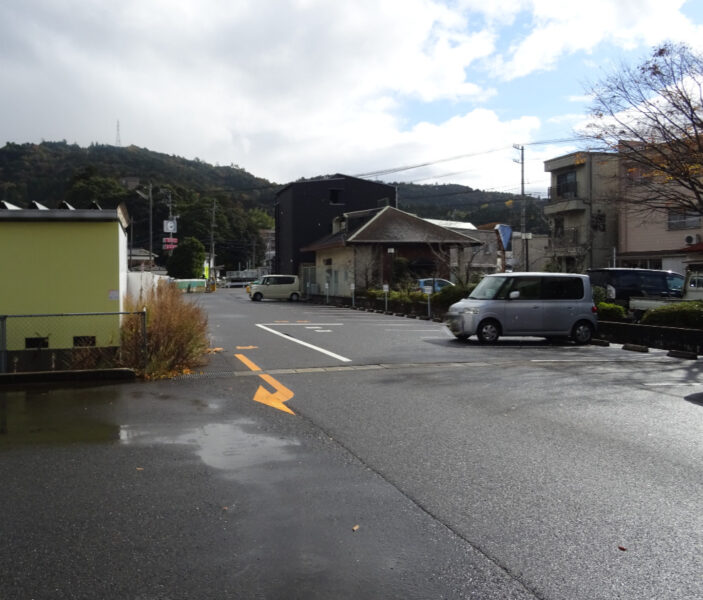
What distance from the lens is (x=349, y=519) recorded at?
159 inches

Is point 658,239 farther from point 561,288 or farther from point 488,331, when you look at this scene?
point 488,331

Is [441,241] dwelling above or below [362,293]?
above

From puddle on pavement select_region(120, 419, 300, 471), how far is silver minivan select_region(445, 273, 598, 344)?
9345mm

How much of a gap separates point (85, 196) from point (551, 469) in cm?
5151

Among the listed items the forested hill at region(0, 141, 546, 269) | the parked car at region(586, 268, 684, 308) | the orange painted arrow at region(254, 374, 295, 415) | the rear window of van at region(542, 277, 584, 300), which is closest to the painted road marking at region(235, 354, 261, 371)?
the orange painted arrow at region(254, 374, 295, 415)

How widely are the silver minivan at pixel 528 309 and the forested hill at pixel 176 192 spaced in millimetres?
24298

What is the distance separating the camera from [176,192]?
7125 cm

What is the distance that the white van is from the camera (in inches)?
1783

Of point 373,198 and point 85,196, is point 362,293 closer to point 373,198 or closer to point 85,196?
point 373,198

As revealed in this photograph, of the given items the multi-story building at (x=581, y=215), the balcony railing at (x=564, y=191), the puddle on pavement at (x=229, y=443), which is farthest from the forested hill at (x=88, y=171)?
the puddle on pavement at (x=229, y=443)

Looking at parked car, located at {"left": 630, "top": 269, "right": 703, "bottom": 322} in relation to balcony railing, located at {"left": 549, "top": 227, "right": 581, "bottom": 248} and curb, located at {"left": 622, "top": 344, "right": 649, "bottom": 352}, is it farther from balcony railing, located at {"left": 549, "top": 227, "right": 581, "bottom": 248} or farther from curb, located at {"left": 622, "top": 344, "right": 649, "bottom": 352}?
balcony railing, located at {"left": 549, "top": 227, "right": 581, "bottom": 248}

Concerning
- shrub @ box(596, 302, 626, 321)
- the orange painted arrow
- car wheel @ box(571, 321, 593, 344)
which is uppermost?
shrub @ box(596, 302, 626, 321)

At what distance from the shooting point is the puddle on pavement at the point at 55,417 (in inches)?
245

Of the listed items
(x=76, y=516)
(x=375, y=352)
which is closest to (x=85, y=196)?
(x=375, y=352)
